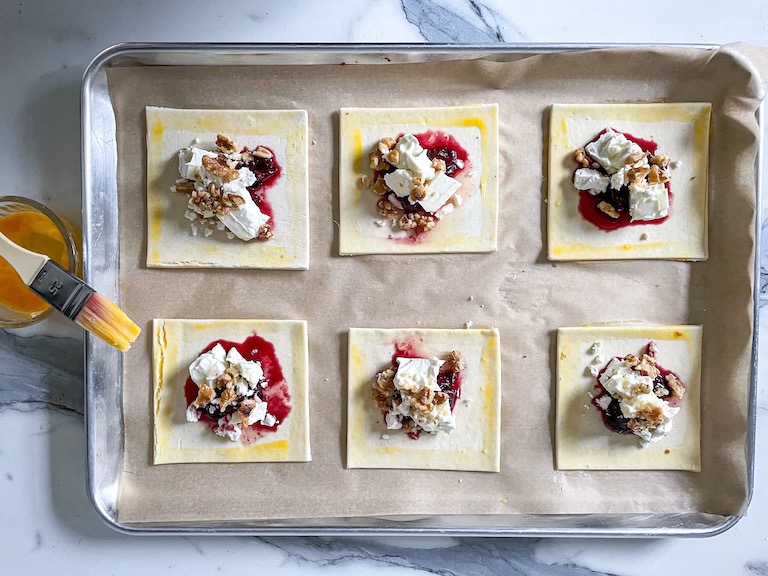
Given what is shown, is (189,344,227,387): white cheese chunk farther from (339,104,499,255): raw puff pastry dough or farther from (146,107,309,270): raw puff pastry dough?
(339,104,499,255): raw puff pastry dough

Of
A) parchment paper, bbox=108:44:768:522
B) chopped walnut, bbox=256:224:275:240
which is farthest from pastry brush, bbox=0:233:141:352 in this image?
chopped walnut, bbox=256:224:275:240

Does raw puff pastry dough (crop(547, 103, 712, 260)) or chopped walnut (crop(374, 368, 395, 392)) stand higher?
raw puff pastry dough (crop(547, 103, 712, 260))

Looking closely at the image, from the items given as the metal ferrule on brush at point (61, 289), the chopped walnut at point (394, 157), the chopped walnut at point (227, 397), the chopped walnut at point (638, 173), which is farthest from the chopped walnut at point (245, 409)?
the chopped walnut at point (638, 173)

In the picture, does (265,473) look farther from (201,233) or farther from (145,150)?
(145,150)

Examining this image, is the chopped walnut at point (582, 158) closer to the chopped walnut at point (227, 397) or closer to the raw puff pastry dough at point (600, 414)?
the raw puff pastry dough at point (600, 414)

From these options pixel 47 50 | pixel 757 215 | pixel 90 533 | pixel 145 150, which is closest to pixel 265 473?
pixel 90 533

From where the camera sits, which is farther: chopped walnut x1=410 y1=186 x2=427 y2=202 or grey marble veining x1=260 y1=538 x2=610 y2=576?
grey marble veining x1=260 y1=538 x2=610 y2=576
